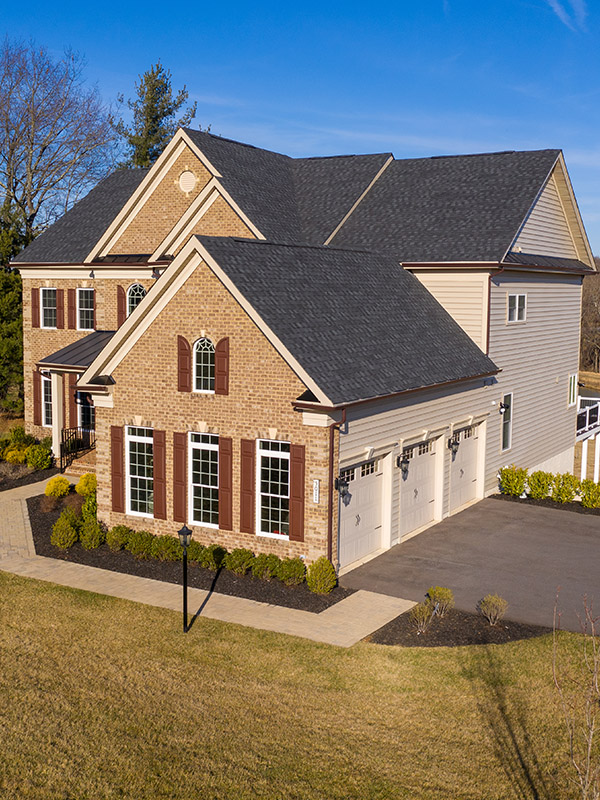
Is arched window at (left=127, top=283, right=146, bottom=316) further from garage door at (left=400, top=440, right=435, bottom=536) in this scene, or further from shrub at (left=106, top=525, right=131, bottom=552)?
garage door at (left=400, top=440, right=435, bottom=536)

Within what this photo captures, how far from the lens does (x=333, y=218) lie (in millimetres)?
29594

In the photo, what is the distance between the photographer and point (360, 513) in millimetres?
19375

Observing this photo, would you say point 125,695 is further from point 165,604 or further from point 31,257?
point 31,257

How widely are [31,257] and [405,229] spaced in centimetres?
1475

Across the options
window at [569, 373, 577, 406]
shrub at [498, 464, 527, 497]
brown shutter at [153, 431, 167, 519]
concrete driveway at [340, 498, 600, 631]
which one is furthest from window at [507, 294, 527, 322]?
brown shutter at [153, 431, 167, 519]

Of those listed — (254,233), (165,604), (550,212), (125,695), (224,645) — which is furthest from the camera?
(550,212)

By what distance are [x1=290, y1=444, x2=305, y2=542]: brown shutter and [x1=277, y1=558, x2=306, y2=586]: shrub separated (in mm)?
616

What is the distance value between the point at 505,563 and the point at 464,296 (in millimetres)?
9274

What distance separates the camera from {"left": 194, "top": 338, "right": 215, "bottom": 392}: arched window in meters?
19.0

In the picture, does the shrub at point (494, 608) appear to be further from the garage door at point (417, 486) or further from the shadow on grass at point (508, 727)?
the garage door at point (417, 486)

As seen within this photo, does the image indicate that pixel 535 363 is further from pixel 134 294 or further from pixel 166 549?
pixel 166 549

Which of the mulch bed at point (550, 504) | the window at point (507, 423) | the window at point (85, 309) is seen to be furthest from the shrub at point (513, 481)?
the window at point (85, 309)

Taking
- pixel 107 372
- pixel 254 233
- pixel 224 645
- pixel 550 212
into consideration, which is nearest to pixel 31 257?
pixel 254 233

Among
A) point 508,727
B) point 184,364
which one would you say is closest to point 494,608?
point 508,727
